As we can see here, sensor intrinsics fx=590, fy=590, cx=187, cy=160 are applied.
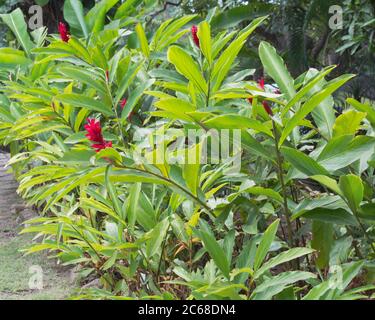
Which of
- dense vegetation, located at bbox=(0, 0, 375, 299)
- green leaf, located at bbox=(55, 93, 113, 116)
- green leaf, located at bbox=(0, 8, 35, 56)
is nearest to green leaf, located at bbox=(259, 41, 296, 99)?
dense vegetation, located at bbox=(0, 0, 375, 299)

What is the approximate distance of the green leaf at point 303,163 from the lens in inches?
41.9

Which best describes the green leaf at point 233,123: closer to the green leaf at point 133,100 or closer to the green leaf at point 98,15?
the green leaf at point 133,100

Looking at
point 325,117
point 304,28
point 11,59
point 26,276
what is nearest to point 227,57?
point 325,117

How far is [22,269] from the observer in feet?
9.67

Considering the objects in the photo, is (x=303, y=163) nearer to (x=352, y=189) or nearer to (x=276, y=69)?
(x=352, y=189)

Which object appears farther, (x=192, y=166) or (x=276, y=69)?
(x=276, y=69)

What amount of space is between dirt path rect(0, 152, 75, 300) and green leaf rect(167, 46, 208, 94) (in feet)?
4.96

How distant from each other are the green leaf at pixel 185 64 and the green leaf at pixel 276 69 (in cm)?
14

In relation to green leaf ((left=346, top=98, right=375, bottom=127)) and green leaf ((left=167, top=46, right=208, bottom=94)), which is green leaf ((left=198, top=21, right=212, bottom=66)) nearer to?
green leaf ((left=167, top=46, right=208, bottom=94))

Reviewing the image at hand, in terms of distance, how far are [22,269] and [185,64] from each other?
80.7 inches

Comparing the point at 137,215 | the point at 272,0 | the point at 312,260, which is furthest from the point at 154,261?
the point at 272,0

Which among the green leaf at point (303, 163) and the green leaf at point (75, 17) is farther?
the green leaf at point (75, 17)

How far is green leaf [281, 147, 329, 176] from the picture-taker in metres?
1.06

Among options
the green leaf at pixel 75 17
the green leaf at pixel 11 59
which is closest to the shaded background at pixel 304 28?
the green leaf at pixel 75 17
